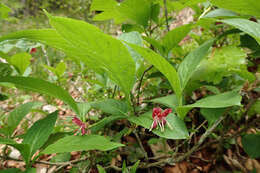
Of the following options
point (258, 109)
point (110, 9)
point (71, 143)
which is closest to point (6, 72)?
point (71, 143)

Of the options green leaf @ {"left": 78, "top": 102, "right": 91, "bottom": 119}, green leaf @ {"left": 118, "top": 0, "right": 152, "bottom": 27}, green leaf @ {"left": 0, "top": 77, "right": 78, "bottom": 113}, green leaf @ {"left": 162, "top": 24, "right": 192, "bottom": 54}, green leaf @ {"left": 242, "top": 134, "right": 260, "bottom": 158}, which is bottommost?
green leaf @ {"left": 242, "top": 134, "right": 260, "bottom": 158}

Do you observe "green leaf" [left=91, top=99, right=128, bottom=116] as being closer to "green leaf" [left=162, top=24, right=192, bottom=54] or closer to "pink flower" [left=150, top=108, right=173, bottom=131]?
"pink flower" [left=150, top=108, right=173, bottom=131]

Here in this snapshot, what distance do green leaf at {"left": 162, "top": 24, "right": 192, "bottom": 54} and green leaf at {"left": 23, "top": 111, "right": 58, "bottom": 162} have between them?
1.46 ft

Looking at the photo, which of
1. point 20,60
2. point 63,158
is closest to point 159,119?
point 63,158

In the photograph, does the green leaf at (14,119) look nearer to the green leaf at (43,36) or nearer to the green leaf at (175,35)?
the green leaf at (43,36)

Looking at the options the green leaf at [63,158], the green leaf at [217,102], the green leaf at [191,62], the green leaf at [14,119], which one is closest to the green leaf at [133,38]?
the green leaf at [191,62]

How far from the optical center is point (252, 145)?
70 cm

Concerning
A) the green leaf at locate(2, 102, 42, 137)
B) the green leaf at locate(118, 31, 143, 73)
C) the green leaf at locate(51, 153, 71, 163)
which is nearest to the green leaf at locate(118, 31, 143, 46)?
the green leaf at locate(118, 31, 143, 73)

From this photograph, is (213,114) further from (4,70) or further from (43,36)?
(4,70)

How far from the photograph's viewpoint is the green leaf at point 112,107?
21.0 inches

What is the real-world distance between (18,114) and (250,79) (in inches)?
31.6

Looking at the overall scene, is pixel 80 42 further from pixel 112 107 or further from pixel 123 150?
pixel 123 150

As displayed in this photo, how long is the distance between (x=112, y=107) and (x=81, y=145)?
6.4 inches

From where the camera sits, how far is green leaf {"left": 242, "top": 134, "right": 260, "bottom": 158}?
69 centimetres
